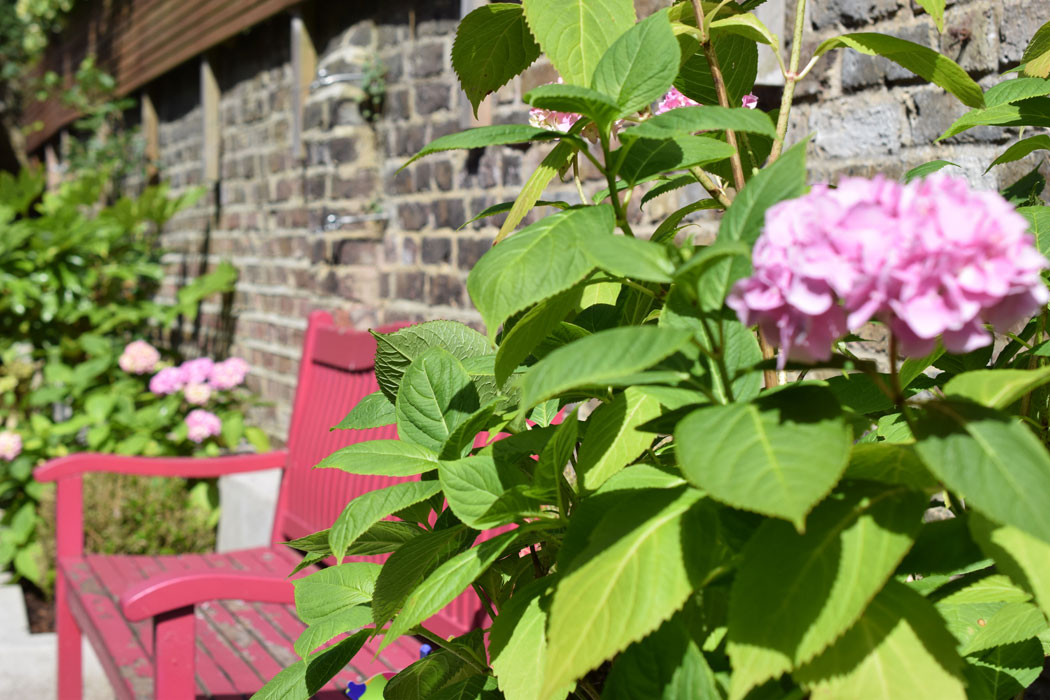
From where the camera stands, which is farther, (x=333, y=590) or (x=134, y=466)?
(x=134, y=466)

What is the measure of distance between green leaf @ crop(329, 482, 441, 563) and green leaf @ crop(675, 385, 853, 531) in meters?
0.27

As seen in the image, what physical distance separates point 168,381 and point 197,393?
0.15 meters

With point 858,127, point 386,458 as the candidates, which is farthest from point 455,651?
point 858,127

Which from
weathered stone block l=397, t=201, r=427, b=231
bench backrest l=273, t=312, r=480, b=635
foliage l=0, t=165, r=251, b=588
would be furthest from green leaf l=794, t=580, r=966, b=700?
foliage l=0, t=165, r=251, b=588

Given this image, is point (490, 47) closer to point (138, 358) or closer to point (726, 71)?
point (726, 71)

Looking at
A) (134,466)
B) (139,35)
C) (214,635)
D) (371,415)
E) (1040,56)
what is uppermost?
(139,35)

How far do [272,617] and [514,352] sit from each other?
2.25 m

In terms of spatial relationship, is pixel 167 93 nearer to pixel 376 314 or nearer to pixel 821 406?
pixel 376 314

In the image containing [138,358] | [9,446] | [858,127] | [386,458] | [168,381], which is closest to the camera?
[386,458]

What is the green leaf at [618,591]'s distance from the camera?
568 millimetres

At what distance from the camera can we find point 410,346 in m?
0.92

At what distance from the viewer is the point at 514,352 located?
724 millimetres

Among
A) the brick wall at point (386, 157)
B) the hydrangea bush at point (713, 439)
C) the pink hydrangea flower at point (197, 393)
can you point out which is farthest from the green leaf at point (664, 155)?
the pink hydrangea flower at point (197, 393)

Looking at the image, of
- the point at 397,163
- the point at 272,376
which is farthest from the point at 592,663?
the point at 272,376
